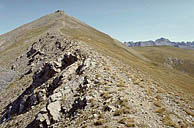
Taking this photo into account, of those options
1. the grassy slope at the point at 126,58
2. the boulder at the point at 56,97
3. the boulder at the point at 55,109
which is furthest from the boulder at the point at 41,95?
the grassy slope at the point at 126,58

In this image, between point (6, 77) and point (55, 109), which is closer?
point (55, 109)

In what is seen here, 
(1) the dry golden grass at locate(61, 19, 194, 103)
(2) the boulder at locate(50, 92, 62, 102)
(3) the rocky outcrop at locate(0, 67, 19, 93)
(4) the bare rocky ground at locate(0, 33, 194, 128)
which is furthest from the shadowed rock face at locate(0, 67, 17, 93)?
(2) the boulder at locate(50, 92, 62, 102)

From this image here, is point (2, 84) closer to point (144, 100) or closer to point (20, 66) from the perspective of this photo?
point (20, 66)

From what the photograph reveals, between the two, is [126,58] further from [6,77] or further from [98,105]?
[6,77]

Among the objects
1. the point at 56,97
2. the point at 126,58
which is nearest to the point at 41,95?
the point at 56,97

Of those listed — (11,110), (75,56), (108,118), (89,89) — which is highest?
(75,56)

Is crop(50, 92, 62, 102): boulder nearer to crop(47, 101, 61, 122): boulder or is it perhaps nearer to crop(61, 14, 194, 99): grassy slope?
crop(47, 101, 61, 122): boulder

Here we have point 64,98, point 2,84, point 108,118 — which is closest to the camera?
point 108,118

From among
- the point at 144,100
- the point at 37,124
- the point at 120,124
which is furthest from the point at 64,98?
the point at 144,100

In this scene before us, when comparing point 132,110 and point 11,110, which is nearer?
point 132,110

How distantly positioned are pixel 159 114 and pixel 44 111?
454 inches

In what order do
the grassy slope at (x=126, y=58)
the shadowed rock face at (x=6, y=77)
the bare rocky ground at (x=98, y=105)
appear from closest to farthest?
the bare rocky ground at (x=98, y=105)
the grassy slope at (x=126, y=58)
the shadowed rock face at (x=6, y=77)

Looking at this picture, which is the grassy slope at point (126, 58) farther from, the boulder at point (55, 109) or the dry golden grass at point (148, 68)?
the boulder at point (55, 109)

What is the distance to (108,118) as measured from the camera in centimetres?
1105
